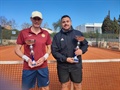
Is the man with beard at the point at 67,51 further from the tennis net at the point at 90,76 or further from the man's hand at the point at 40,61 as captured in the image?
the tennis net at the point at 90,76

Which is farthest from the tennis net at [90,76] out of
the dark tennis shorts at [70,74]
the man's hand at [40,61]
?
the man's hand at [40,61]

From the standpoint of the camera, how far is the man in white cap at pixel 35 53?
2.93 meters

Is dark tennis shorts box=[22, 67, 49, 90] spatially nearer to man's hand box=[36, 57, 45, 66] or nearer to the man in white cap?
the man in white cap

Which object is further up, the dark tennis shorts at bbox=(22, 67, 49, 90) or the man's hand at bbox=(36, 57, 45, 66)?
the man's hand at bbox=(36, 57, 45, 66)

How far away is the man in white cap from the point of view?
2932mm

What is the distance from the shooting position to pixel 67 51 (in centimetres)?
312

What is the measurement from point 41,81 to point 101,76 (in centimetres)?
459

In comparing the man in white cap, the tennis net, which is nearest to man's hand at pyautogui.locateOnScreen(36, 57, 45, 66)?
the man in white cap

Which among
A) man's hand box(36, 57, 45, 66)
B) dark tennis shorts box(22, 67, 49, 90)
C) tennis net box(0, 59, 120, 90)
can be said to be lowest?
tennis net box(0, 59, 120, 90)

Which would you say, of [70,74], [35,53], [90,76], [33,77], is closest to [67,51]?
[70,74]

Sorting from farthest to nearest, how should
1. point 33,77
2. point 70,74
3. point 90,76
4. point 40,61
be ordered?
point 90,76
point 70,74
point 33,77
point 40,61

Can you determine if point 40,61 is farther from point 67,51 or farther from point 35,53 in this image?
point 67,51

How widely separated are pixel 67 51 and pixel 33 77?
2.22 feet

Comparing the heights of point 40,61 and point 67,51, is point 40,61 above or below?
below
